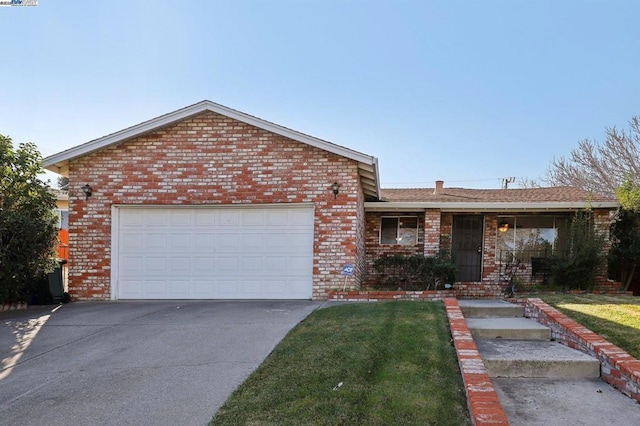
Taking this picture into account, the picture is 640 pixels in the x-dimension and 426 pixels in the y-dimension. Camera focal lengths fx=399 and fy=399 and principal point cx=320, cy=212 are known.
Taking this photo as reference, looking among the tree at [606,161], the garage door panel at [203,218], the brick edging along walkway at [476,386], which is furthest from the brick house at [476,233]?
the brick edging along walkway at [476,386]

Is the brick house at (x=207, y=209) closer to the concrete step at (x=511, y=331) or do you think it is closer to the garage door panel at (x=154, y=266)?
the garage door panel at (x=154, y=266)

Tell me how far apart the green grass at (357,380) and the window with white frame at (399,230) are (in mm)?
6508

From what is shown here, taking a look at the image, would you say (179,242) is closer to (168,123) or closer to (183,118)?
(168,123)

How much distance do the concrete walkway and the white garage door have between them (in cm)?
447

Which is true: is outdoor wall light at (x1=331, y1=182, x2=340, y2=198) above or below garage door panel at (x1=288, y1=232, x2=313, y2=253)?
above

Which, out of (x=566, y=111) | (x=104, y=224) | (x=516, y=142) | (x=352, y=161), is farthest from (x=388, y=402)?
(x=516, y=142)

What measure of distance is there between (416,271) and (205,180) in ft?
19.3

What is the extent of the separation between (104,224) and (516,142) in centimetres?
1862

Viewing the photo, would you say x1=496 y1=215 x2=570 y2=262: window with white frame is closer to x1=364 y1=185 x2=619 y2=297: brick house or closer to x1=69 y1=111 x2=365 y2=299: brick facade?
x1=364 y1=185 x2=619 y2=297: brick house

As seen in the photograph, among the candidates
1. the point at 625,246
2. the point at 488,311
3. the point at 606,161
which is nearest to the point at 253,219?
the point at 488,311

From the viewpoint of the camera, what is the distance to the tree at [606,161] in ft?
53.9

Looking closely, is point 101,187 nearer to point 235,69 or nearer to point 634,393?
point 235,69

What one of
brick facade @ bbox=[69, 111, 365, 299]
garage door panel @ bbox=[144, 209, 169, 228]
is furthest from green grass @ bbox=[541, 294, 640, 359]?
garage door panel @ bbox=[144, 209, 169, 228]

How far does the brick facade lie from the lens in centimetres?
880
